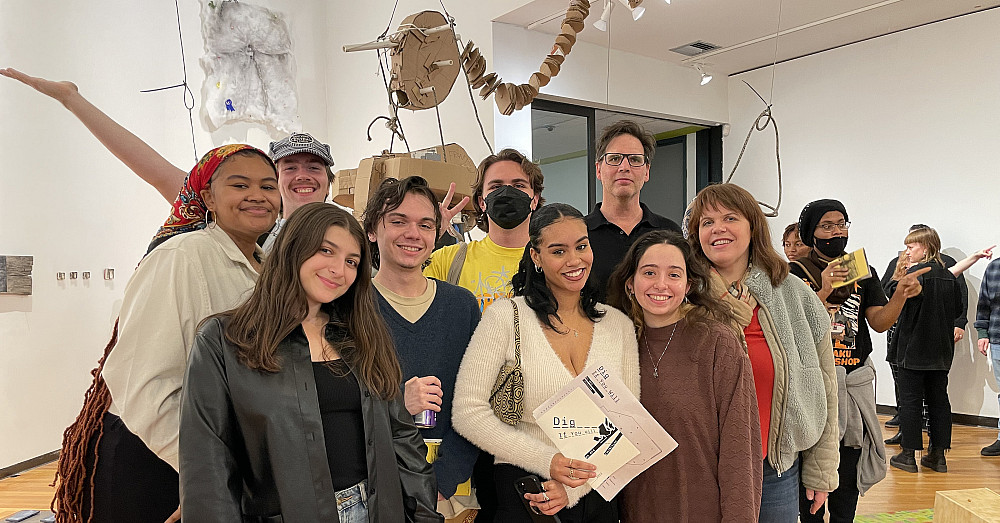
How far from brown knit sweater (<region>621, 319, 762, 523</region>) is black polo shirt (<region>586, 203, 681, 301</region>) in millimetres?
457

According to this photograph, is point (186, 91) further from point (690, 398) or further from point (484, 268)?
point (690, 398)

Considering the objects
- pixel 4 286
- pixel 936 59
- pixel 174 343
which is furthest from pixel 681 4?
pixel 4 286

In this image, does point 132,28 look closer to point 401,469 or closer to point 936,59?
point 401,469

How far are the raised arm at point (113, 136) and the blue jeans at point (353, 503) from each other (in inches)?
39.4

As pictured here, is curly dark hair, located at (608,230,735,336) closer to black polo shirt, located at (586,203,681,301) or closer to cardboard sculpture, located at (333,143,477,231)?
black polo shirt, located at (586,203,681,301)

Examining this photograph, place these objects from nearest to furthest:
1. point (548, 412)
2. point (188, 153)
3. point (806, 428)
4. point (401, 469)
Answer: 1. point (401, 469)
2. point (548, 412)
3. point (806, 428)
4. point (188, 153)

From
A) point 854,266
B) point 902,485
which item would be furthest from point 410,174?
point 902,485

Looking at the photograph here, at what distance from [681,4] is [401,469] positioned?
15.8 feet

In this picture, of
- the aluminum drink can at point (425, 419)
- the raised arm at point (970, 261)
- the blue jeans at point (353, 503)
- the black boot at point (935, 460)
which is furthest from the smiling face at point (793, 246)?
the blue jeans at point (353, 503)

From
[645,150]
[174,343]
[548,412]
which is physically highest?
[645,150]

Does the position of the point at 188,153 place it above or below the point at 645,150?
above

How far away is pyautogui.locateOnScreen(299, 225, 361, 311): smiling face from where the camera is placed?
1.47m

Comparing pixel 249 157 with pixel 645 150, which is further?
pixel 645 150

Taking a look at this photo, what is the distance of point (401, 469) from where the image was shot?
154 centimetres
